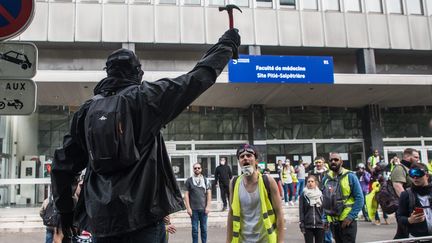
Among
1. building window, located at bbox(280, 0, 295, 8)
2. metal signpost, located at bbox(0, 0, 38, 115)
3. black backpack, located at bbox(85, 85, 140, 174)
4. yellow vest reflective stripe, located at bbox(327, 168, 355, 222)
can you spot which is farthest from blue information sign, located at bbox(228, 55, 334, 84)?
black backpack, located at bbox(85, 85, 140, 174)

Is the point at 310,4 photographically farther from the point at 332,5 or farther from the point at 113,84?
the point at 113,84

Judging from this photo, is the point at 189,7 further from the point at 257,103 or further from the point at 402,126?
the point at 402,126

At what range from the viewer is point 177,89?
6.97 feet

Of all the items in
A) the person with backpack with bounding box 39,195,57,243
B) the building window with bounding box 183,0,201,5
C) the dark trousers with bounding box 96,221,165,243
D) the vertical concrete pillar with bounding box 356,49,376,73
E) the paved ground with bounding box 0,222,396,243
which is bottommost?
the paved ground with bounding box 0,222,396,243

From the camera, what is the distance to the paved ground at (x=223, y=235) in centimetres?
1083

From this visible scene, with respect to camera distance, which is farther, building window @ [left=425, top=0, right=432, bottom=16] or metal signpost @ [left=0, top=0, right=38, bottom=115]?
building window @ [left=425, top=0, right=432, bottom=16]

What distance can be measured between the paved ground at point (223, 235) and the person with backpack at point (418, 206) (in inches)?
219

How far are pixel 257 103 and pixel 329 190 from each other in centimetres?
1596

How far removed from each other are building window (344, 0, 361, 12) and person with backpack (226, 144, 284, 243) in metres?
19.7

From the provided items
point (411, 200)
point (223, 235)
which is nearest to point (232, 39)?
point (411, 200)

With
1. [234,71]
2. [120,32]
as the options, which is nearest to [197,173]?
[234,71]

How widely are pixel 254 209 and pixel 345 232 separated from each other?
2.05m

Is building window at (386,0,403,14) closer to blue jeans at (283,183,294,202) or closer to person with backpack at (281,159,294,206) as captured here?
person with backpack at (281,159,294,206)

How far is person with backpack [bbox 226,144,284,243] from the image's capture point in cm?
434
